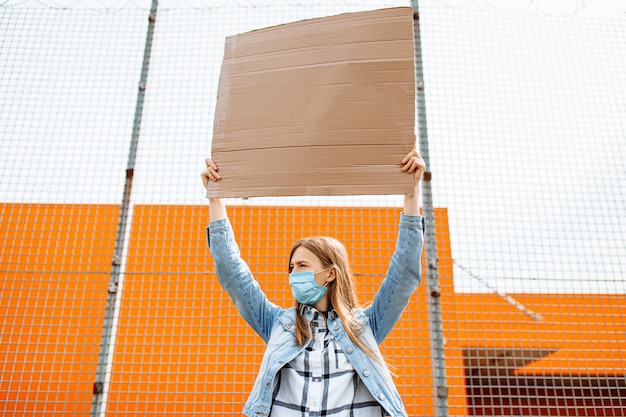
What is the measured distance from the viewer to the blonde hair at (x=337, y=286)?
139 cm

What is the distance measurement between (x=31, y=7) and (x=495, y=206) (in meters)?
2.89

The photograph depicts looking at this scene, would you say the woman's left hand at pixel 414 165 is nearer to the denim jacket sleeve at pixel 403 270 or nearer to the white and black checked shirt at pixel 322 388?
the denim jacket sleeve at pixel 403 270

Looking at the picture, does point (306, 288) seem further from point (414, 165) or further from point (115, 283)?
point (115, 283)

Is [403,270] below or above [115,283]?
below

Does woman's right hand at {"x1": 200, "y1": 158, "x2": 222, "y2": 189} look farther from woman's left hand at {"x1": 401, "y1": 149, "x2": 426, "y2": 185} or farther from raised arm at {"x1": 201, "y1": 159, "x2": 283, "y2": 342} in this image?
woman's left hand at {"x1": 401, "y1": 149, "x2": 426, "y2": 185}

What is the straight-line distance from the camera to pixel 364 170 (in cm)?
132

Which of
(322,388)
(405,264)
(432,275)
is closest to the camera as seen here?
(322,388)

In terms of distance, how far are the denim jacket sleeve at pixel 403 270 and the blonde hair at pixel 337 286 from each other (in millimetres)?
102

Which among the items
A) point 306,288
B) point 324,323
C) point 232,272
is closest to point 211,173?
point 232,272

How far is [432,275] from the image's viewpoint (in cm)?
223

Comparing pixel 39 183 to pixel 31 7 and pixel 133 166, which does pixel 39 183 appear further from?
pixel 31 7

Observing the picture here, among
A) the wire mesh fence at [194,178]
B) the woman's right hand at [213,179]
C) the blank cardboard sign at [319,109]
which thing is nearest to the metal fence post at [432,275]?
the wire mesh fence at [194,178]

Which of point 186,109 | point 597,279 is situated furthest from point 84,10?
point 597,279

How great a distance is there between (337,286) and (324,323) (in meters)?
0.12
